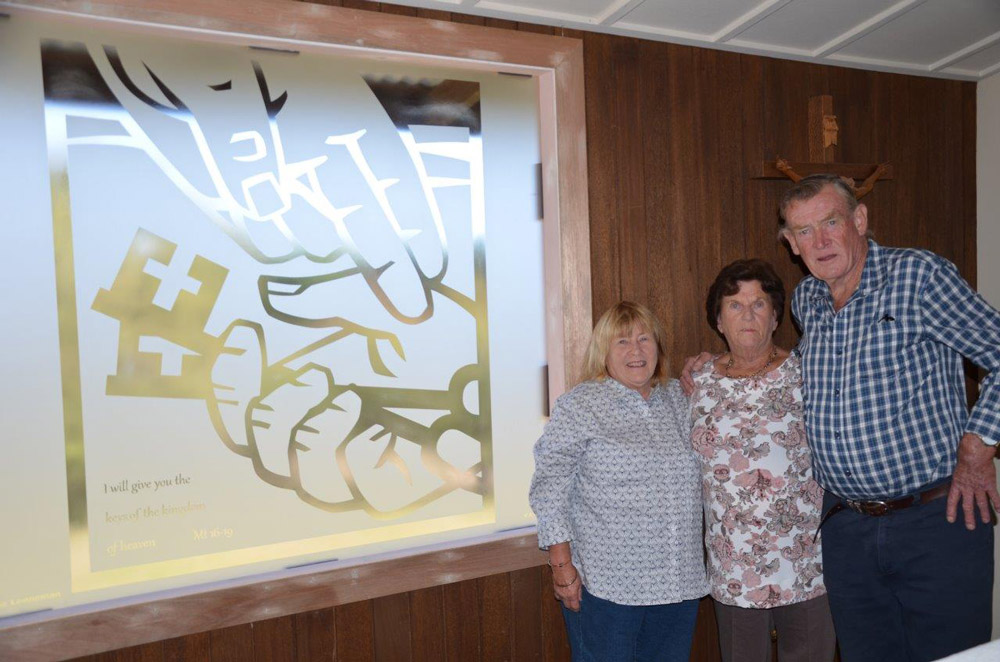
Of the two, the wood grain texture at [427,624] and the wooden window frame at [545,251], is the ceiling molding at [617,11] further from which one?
the wood grain texture at [427,624]

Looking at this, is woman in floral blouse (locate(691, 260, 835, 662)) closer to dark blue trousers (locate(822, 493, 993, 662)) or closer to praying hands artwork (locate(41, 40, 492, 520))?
dark blue trousers (locate(822, 493, 993, 662))

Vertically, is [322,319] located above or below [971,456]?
above

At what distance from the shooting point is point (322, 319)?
2240 millimetres

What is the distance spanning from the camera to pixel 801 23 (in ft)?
8.25

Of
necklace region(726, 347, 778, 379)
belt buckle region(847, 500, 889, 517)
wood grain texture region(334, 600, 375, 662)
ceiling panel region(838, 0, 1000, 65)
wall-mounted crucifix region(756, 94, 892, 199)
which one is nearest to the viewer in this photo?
belt buckle region(847, 500, 889, 517)

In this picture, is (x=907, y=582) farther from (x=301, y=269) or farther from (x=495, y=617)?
(x=301, y=269)

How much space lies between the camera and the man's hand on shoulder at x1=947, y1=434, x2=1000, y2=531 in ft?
5.90

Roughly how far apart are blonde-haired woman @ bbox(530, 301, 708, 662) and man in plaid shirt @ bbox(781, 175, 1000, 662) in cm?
→ 40

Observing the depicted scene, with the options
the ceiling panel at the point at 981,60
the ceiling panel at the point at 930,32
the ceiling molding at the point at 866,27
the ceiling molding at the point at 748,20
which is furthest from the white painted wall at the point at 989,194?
the ceiling molding at the point at 748,20

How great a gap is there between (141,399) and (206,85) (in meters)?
0.92

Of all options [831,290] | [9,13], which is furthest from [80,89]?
[831,290]

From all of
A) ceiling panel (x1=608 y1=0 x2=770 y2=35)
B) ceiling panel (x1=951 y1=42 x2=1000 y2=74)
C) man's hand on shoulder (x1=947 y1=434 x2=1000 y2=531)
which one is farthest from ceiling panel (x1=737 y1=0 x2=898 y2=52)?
man's hand on shoulder (x1=947 y1=434 x2=1000 y2=531)

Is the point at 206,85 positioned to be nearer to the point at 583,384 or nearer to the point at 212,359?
the point at 212,359

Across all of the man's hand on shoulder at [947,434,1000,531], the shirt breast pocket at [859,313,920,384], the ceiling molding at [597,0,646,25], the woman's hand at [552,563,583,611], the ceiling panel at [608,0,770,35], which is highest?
the ceiling panel at [608,0,770,35]
